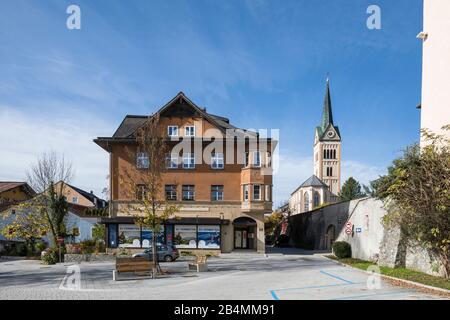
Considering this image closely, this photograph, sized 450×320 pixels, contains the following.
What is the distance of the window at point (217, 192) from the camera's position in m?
34.2

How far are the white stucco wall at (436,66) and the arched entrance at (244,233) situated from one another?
16.2m

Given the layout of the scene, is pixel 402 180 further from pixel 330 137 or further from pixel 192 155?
pixel 330 137

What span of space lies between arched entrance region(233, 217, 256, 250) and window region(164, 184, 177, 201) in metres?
5.57

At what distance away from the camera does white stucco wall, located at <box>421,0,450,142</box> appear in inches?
826

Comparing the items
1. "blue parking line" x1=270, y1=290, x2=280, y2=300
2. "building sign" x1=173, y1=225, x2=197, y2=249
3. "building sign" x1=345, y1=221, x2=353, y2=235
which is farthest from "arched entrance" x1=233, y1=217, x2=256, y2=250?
"blue parking line" x1=270, y1=290, x2=280, y2=300

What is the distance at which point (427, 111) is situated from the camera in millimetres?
22953

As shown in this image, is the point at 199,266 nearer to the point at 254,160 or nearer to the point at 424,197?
the point at 424,197

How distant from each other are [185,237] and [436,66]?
22011 millimetres

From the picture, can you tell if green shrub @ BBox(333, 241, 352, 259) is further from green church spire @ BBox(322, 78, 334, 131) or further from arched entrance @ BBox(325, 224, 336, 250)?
green church spire @ BBox(322, 78, 334, 131)

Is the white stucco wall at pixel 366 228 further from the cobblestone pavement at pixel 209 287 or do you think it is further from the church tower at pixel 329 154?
the church tower at pixel 329 154

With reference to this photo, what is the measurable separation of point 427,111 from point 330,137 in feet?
288

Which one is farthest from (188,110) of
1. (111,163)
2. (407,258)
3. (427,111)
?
(407,258)

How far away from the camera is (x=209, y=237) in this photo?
33344 millimetres

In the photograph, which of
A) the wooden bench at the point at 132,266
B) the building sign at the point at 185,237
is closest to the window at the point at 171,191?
the building sign at the point at 185,237
